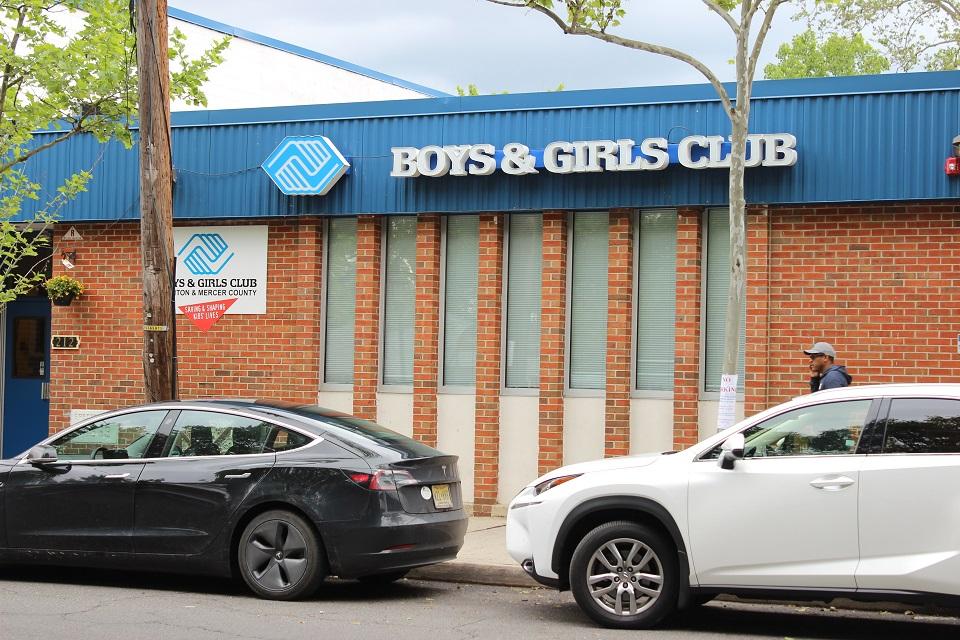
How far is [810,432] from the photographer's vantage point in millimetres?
8148

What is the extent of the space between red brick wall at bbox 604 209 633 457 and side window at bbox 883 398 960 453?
592 centimetres

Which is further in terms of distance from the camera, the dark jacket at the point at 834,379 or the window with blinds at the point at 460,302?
the window with blinds at the point at 460,302

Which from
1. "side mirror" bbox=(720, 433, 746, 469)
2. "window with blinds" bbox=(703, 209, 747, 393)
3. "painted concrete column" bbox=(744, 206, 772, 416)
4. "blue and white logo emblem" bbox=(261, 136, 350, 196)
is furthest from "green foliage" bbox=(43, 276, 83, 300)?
"side mirror" bbox=(720, 433, 746, 469)

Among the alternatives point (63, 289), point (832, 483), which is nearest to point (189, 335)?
point (63, 289)

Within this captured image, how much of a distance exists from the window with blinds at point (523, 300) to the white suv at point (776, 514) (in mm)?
5656

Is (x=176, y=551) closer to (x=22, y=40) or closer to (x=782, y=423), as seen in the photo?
(x=782, y=423)

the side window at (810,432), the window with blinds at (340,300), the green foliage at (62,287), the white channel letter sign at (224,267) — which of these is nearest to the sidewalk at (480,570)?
the side window at (810,432)

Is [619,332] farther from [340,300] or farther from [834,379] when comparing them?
[340,300]

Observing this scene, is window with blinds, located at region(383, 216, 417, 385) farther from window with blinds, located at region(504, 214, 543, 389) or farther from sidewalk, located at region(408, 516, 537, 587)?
sidewalk, located at region(408, 516, 537, 587)

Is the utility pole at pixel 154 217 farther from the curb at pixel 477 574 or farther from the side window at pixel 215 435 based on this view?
the curb at pixel 477 574

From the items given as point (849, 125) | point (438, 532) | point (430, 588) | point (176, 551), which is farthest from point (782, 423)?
point (849, 125)

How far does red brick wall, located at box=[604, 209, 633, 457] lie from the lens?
1377cm

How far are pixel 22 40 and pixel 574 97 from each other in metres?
6.58

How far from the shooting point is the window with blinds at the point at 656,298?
1388 cm
